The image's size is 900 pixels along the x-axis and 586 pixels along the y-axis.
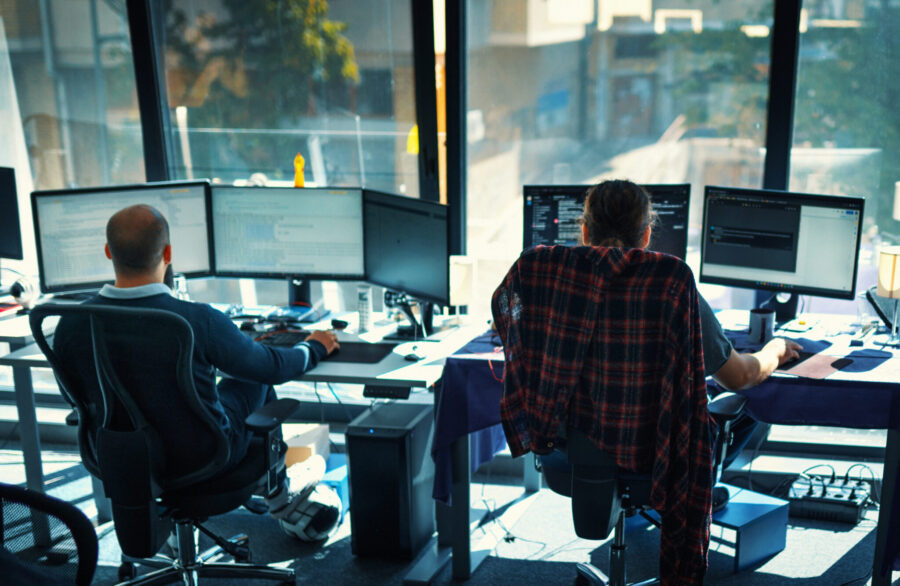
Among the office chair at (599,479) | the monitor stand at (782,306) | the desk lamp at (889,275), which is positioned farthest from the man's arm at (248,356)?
the desk lamp at (889,275)

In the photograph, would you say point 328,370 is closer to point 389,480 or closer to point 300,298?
point 389,480

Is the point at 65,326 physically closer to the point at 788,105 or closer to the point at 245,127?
the point at 245,127

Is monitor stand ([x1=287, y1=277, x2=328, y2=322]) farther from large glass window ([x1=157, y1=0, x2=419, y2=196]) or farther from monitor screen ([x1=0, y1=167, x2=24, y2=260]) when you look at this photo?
monitor screen ([x1=0, y1=167, x2=24, y2=260])

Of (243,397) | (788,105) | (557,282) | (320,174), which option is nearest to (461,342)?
(243,397)

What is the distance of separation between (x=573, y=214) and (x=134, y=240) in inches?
62.5

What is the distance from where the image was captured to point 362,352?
10.1 ft

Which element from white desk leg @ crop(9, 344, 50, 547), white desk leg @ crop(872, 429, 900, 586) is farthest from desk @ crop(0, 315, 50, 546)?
white desk leg @ crop(872, 429, 900, 586)

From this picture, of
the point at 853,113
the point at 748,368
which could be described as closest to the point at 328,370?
the point at 748,368

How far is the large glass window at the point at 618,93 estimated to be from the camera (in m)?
3.45

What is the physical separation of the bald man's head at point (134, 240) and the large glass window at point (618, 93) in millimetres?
1667

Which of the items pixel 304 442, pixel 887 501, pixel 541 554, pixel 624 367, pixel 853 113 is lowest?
pixel 541 554

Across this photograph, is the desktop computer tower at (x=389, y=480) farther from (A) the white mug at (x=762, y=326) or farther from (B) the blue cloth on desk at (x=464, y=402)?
(A) the white mug at (x=762, y=326)

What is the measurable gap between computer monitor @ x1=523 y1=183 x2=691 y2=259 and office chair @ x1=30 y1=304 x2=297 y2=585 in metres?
1.24

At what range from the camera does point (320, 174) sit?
3.98 m
